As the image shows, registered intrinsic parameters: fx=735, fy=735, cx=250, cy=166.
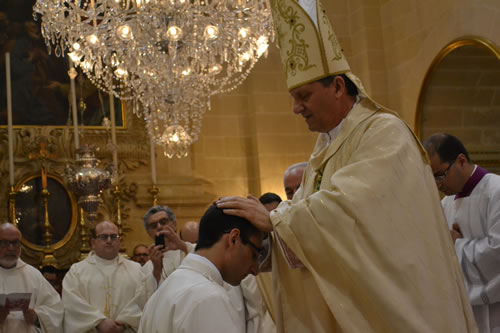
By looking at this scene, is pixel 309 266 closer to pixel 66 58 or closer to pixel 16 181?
pixel 16 181

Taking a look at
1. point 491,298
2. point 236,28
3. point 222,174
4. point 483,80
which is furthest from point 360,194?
→ point 222,174

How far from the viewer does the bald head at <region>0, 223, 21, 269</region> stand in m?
6.69

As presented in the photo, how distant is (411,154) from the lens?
2877mm

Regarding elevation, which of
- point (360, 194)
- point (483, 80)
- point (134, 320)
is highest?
point (483, 80)

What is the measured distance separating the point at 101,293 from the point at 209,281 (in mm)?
Result: 4228

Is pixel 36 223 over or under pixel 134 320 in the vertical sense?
over

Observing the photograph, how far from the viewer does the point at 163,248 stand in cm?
588

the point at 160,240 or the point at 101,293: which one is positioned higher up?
the point at 160,240

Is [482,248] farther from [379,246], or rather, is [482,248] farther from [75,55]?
[75,55]

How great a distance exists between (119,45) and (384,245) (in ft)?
18.4

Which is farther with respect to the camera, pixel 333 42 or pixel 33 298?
pixel 33 298

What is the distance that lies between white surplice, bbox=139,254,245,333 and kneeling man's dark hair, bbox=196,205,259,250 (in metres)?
0.10

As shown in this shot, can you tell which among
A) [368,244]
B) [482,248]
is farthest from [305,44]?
[482,248]

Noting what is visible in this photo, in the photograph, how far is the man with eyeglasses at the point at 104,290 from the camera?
6.37 meters
